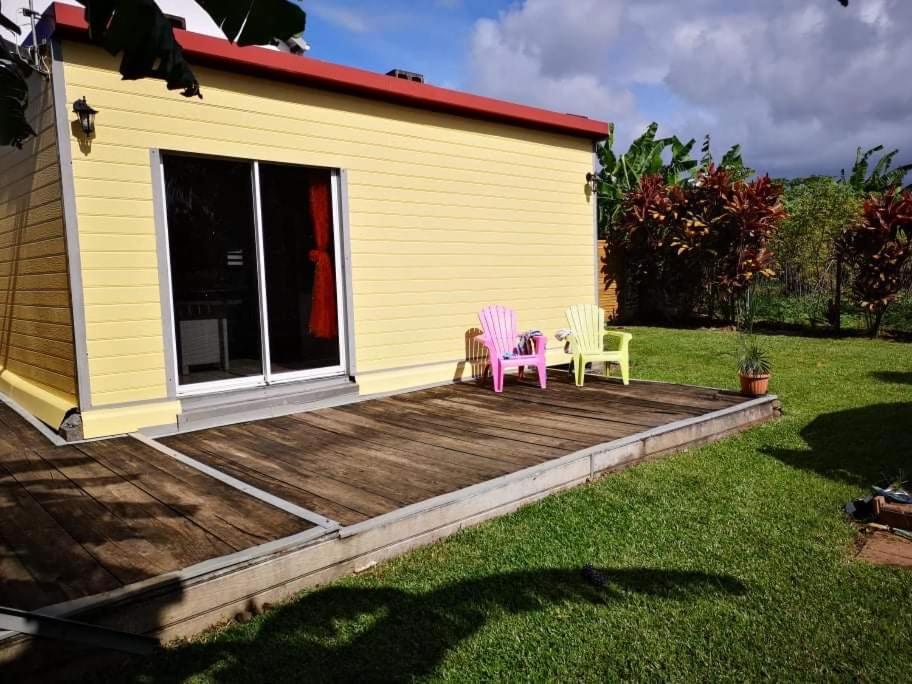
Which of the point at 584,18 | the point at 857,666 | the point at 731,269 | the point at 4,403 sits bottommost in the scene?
the point at 857,666

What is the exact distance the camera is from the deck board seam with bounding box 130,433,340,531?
3.02 m

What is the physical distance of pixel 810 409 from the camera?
610 centimetres

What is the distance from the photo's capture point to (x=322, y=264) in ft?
19.9

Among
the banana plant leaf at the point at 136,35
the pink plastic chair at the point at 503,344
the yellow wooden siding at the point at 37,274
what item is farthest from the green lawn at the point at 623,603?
the yellow wooden siding at the point at 37,274

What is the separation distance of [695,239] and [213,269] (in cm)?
948

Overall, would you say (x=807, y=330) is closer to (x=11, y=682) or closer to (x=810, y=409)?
(x=810, y=409)

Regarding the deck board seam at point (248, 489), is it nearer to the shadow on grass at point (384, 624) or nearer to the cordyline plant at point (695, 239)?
the shadow on grass at point (384, 624)

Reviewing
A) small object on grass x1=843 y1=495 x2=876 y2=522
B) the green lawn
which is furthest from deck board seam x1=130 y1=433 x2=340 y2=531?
small object on grass x1=843 y1=495 x2=876 y2=522

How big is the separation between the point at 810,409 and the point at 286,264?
4.99m

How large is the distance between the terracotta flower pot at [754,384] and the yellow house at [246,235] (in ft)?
8.44

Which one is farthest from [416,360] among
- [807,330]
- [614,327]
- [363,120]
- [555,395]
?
[807,330]

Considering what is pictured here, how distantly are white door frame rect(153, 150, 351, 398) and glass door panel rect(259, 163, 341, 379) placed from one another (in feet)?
0.10

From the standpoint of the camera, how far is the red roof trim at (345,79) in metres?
4.87

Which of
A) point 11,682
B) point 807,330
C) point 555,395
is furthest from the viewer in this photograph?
point 807,330
